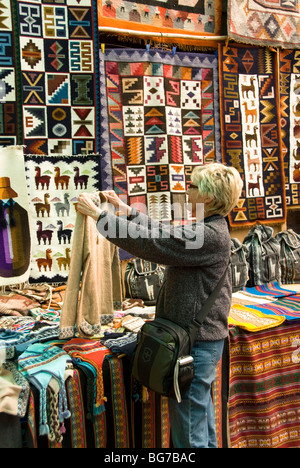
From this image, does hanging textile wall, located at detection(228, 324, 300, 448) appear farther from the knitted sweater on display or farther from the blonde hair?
the blonde hair

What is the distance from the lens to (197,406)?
149cm

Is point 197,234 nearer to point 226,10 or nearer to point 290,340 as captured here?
point 290,340

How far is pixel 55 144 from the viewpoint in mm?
3088

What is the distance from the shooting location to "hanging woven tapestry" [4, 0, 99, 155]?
2967mm

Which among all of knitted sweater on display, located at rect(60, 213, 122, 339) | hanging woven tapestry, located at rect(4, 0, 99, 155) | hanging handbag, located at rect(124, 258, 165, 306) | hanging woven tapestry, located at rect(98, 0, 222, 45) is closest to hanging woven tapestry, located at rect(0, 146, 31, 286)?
hanging woven tapestry, located at rect(4, 0, 99, 155)

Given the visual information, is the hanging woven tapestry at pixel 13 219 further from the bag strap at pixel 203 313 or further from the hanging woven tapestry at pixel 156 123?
the bag strap at pixel 203 313

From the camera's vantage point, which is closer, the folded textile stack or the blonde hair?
the blonde hair

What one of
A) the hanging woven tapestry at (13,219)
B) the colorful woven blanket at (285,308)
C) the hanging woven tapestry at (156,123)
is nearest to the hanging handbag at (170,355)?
the colorful woven blanket at (285,308)

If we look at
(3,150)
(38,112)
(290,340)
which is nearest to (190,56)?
(38,112)

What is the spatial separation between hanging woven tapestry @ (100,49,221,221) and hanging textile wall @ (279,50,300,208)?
80 centimetres

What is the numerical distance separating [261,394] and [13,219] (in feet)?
7.04

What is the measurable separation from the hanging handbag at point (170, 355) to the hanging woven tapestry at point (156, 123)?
75.1 inches

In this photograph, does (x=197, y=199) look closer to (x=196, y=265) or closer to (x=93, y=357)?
(x=196, y=265)

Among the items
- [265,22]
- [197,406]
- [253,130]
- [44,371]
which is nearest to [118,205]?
[44,371]
